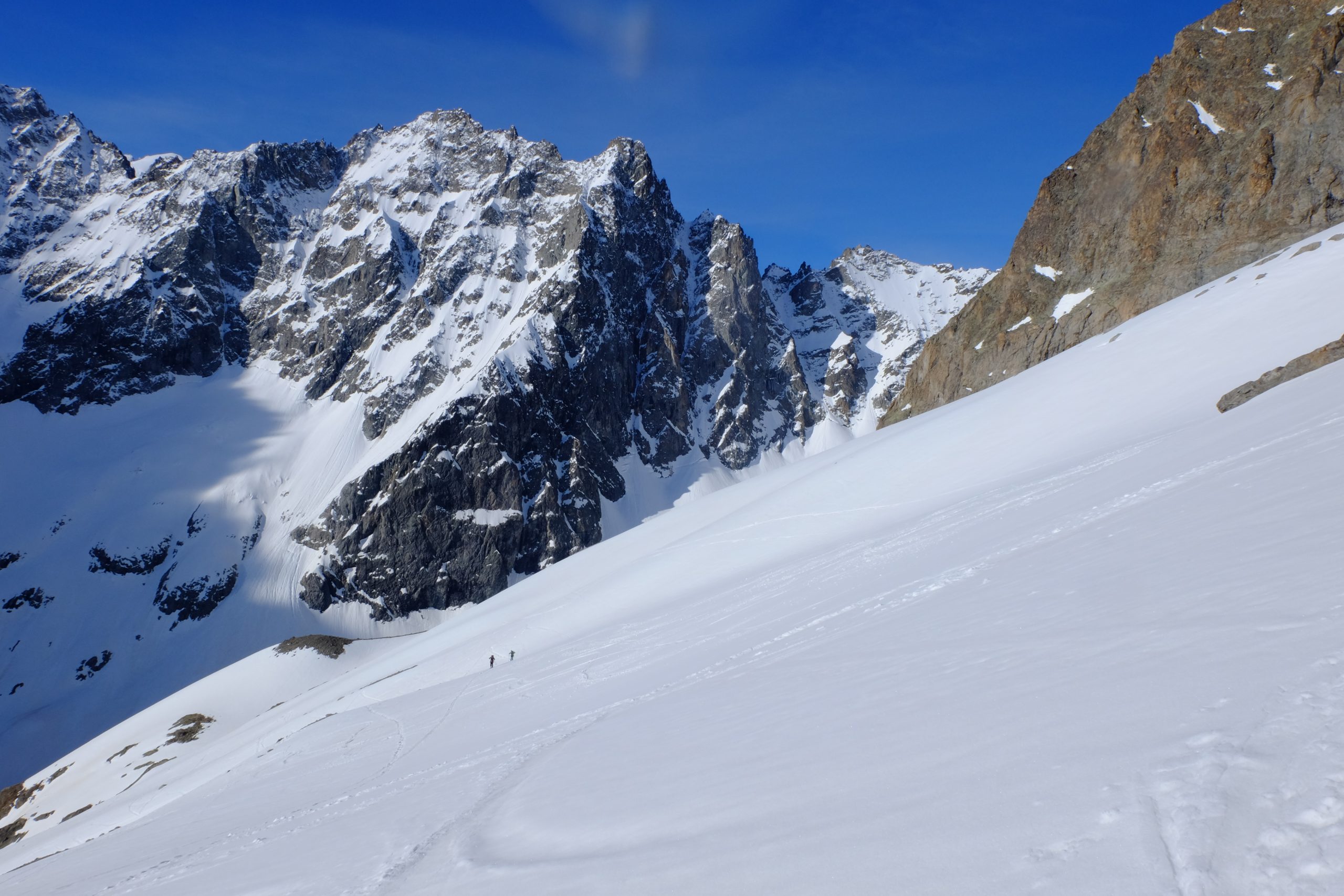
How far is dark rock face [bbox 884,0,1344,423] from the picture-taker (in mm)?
46156

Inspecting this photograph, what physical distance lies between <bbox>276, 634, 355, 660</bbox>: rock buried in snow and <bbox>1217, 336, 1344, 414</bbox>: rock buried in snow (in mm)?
70621

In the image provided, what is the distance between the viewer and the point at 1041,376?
29.4m

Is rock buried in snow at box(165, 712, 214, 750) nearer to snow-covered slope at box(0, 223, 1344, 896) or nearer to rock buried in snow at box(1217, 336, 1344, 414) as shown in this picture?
snow-covered slope at box(0, 223, 1344, 896)

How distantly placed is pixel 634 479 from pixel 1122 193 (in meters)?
105

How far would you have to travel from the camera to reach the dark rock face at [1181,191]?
4616 cm

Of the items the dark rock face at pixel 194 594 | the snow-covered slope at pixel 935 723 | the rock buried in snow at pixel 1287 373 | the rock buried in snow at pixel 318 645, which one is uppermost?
the dark rock face at pixel 194 594

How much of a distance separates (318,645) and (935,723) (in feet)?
246

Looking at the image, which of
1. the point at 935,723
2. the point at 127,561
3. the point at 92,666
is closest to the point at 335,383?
the point at 127,561

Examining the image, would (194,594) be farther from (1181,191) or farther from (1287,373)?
(1287,373)

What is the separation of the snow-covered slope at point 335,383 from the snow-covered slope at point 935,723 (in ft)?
347

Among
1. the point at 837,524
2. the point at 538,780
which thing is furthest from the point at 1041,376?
the point at 538,780

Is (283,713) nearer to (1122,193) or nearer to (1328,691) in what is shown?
(1328,691)

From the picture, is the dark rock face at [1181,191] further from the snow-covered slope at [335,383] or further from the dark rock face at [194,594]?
the dark rock face at [194,594]

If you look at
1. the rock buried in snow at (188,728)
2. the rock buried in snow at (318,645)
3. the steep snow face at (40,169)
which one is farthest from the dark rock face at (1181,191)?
the steep snow face at (40,169)
